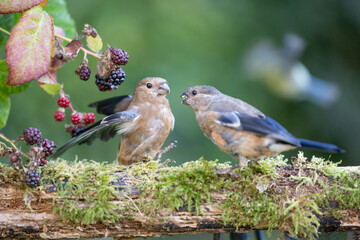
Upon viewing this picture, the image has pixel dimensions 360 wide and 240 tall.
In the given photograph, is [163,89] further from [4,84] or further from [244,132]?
[4,84]

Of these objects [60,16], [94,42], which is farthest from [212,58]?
[94,42]

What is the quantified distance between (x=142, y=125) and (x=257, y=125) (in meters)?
1.13

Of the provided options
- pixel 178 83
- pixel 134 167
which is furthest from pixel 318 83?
pixel 134 167

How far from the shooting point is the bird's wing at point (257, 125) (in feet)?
7.80

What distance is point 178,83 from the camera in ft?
16.9

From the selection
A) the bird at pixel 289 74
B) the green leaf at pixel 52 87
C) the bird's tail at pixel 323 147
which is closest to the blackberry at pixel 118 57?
the green leaf at pixel 52 87

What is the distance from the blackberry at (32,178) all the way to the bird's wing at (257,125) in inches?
40.9

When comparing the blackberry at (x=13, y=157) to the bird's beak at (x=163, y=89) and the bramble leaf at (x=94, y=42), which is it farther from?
the bird's beak at (x=163, y=89)

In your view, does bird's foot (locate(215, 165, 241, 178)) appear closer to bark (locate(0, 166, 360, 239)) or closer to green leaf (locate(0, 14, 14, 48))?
bark (locate(0, 166, 360, 239))

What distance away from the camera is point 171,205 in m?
2.38

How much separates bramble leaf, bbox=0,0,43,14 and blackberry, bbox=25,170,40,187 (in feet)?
2.64

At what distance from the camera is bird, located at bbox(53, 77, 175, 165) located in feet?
10.7

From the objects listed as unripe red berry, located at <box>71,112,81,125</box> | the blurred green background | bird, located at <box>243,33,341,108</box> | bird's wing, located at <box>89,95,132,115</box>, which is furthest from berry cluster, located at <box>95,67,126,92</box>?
bird, located at <box>243,33,341,108</box>

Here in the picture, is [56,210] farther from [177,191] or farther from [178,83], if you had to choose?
[178,83]
